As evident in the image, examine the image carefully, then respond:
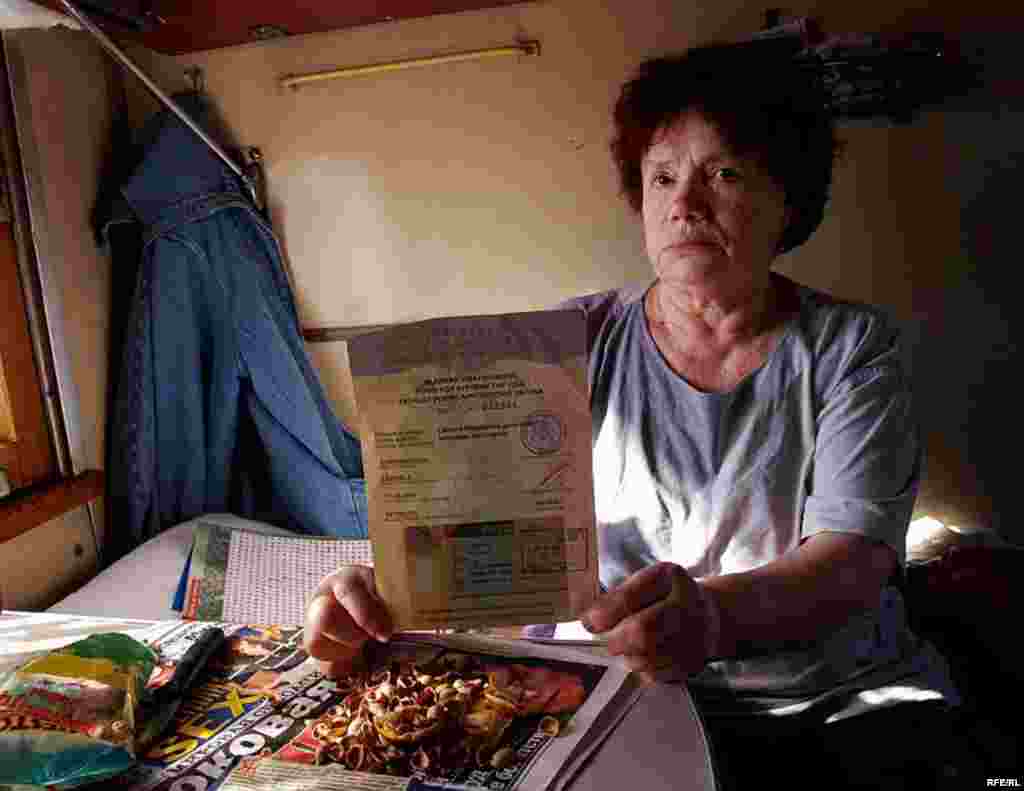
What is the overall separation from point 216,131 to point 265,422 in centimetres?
75

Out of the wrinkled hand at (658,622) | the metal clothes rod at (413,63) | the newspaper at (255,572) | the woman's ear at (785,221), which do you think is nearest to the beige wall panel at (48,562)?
Answer: the newspaper at (255,572)

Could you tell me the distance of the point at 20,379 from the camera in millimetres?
1578

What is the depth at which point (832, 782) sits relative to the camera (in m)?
0.87

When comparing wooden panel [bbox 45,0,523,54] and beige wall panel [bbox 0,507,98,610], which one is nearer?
beige wall panel [bbox 0,507,98,610]

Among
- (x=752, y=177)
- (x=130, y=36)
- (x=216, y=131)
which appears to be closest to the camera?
(x=752, y=177)

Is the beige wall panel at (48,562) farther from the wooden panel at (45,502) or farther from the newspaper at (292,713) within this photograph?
the newspaper at (292,713)

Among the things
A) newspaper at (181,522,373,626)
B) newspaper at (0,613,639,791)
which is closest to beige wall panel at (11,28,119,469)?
newspaper at (181,522,373,626)

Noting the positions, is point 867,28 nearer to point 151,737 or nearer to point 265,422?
point 265,422

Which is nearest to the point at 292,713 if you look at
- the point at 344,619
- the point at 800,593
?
the point at 344,619

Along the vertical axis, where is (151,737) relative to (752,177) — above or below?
below

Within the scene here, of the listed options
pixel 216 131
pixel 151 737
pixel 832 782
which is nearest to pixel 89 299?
pixel 216 131

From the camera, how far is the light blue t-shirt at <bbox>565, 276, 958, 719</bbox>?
3.02 feet

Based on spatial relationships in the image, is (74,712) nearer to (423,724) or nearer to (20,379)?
(423,724)

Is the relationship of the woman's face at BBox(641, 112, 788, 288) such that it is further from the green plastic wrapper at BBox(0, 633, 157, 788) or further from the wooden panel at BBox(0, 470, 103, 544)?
the wooden panel at BBox(0, 470, 103, 544)
